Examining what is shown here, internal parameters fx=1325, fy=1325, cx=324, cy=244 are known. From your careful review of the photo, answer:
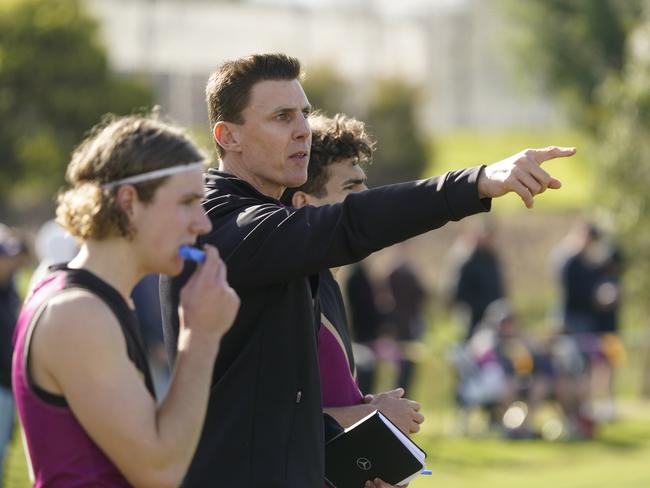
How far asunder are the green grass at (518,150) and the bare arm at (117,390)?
3515 centimetres

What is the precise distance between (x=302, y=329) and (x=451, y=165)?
158 feet

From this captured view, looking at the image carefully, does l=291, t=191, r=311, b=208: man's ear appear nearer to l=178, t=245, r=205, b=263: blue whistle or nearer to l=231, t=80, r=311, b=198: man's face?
l=231, t=80, r=311, b=198: man's face

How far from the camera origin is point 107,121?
3.99m

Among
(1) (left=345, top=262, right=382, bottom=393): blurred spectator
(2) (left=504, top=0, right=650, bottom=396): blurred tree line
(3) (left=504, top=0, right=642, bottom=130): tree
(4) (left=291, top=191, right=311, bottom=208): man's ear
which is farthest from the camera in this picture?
(3) (left=504, top=0, right=642, bottom=130): tree

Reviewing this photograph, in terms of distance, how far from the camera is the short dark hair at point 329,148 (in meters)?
4.97

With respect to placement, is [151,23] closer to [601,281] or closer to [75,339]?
[601,281]

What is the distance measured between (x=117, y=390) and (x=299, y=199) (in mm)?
1879

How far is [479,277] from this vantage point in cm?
1567

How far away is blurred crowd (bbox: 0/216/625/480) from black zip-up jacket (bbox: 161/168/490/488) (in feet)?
34.0

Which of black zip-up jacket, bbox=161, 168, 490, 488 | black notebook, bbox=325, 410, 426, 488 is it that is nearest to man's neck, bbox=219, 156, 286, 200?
black zip-up jacket, bbox=161, 168, 490, 488

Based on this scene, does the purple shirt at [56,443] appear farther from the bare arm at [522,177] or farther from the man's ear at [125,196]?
the bare arm at [522,177]

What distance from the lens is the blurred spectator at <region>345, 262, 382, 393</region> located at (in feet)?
48.1

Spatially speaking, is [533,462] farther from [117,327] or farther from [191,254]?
[117,327]

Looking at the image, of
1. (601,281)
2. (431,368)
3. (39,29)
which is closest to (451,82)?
(39,29)
